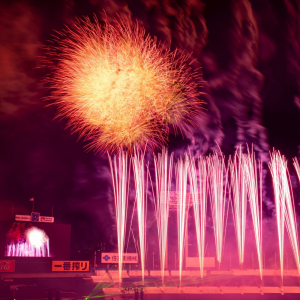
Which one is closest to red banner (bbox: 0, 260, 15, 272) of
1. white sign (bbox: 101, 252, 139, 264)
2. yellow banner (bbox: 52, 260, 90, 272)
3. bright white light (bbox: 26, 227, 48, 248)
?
bright white light (bbox: 26, 227, 48, 248)

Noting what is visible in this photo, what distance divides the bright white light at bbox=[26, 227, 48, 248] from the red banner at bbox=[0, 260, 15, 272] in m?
2.04

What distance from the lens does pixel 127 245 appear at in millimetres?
44156

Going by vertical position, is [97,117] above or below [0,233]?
above

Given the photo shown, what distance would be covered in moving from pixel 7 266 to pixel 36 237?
9.27 ft

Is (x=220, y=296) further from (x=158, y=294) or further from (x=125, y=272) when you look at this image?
A: (x=125, y=272)

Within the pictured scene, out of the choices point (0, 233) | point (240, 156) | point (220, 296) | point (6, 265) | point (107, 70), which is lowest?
point (220, 296)

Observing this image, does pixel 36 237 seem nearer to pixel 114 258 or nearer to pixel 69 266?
pixel 69 266

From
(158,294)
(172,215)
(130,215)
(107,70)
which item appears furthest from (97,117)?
(172,215)

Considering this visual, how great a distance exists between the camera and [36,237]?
25.1 meters

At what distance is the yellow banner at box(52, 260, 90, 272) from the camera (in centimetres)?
2370

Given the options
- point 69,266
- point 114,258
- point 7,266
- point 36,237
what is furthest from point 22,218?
point 114,258

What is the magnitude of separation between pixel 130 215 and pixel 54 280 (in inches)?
837

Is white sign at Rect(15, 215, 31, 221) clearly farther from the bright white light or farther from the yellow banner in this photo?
the yellow banner

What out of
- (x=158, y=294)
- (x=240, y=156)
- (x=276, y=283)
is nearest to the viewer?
(x=240, y=156)
